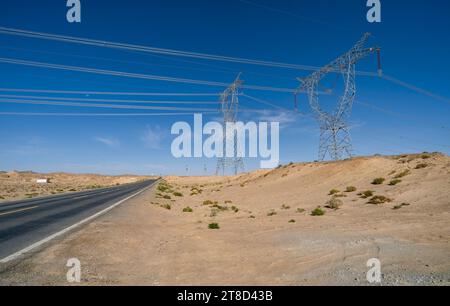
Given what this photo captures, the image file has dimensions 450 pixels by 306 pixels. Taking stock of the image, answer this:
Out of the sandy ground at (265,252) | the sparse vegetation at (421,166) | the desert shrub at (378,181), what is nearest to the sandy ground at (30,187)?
the sandy ground at (265,252)

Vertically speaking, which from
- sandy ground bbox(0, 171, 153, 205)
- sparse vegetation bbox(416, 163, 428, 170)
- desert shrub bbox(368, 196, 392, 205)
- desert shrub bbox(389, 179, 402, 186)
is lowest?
sandy ground bbox(0, 171, 153, 205)

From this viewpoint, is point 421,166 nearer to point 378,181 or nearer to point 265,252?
point 378,181

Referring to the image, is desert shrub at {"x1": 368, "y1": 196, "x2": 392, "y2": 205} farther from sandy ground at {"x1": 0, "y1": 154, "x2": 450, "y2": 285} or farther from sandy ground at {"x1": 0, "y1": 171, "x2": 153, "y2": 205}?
sandy ground at {"x1": 0, "y1": 171, "x2": 153, "y2": 205}

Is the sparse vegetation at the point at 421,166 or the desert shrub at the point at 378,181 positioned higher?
the sparse vegetation at the point at 421,166

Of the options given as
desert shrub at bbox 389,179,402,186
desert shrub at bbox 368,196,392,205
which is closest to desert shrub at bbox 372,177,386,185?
desert shrub at bbox 389,179,402,186

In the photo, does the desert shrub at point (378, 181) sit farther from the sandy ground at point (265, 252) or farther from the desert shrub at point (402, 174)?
the sandy ground at point (265, 252)

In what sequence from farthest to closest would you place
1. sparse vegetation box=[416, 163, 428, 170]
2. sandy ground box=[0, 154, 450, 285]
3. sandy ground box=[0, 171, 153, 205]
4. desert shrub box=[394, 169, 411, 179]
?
sandy ground box=[0, 171, 153, 205], sparse vegetation box=[416, 163, 428, 170], desert shrub box=[394, 169, 411, 179], sandy ground box=[0, 154, 450, 285]

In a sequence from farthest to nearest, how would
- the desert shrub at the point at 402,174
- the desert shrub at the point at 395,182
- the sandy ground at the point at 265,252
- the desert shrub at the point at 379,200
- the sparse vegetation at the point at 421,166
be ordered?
1. the sparse vegetation at the point at 421,166
2. the desert shrub at the point at 402,174
3. the desert shrub at the point at 395,182
4. the desert shrub at the point at 379,200
5. the sandy ground at the point at 265,252

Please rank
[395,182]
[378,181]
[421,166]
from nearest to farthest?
[395,182], [378,181], [421,166]

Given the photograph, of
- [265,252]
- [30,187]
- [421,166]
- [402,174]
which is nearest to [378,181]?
[402,174]
